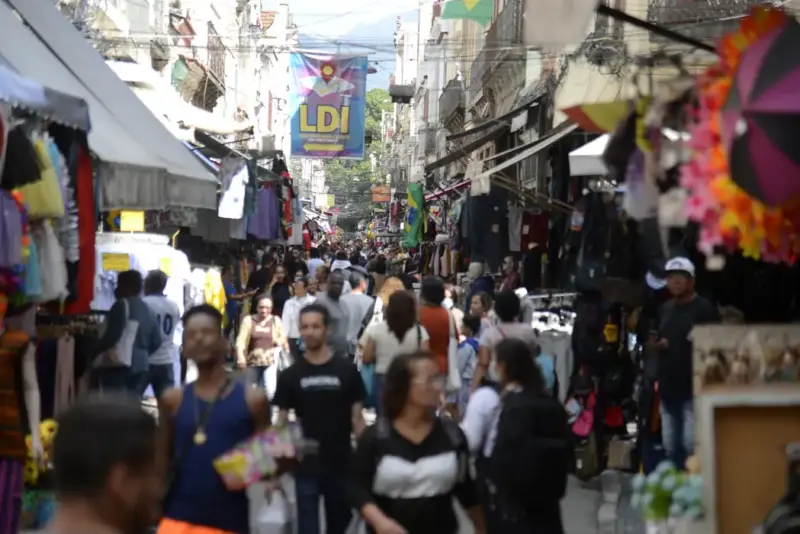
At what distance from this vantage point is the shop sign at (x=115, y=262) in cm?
1219

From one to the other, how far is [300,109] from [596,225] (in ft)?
67.5

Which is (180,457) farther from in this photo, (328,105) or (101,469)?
(328,105)

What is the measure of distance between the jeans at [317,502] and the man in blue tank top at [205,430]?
4.74 ft

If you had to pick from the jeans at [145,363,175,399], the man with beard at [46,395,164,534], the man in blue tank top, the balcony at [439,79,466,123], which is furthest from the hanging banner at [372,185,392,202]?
the man with beard at [46,395,164,534]

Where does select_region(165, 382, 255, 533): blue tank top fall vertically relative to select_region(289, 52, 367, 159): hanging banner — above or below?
below

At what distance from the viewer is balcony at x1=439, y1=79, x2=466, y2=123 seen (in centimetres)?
4022

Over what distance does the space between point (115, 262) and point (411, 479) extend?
25.0 ft

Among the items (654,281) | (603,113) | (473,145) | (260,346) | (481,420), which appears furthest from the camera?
(473,145)

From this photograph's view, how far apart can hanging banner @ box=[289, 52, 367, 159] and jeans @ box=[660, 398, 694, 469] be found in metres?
17.7

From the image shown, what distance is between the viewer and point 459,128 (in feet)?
139

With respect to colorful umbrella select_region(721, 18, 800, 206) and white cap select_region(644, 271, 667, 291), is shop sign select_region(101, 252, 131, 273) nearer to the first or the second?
white cap select_region(644, 271, 667, 291)

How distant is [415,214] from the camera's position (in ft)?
94.3

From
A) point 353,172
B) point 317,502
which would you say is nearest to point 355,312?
point 317,502

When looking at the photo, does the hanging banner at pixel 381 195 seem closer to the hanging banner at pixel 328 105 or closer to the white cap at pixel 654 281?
the hanging banner at pixel 328 105
